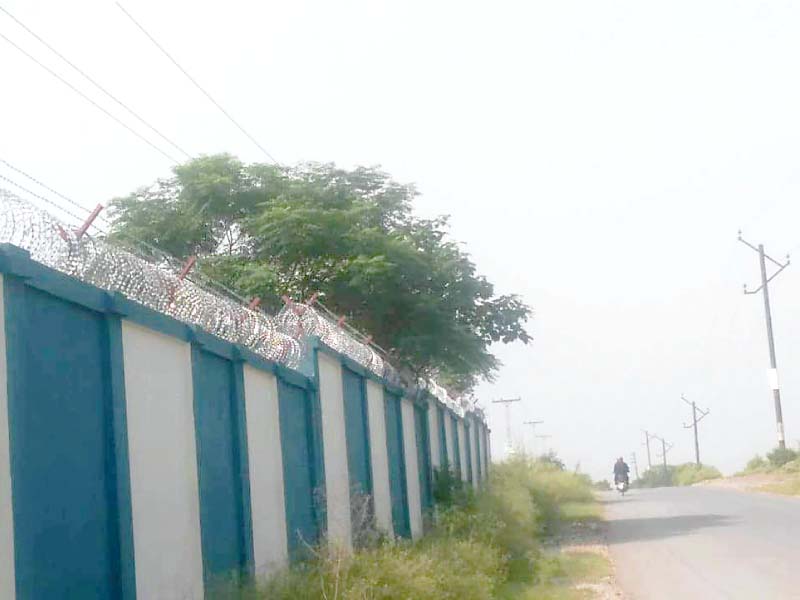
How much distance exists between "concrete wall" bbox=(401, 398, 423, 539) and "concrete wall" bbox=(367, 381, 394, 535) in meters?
1.45

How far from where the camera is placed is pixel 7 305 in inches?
209

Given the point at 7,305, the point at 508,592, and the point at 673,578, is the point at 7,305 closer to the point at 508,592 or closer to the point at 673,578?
the point at 508,592

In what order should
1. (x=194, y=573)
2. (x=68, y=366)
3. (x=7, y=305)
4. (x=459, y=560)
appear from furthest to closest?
1. (x=459, y=560)
2. (x=194, y=573)
3. (x=68, y=366)
4. (x=7, y=305)

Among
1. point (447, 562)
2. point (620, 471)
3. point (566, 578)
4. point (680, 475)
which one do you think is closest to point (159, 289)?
point (447, 562)

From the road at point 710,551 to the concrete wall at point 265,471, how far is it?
15.8ft

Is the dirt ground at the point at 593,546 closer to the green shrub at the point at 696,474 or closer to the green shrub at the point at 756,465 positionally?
the green shrub at the point at 756,465

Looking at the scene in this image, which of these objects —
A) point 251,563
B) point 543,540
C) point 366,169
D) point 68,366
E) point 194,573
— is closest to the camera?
point 68,366

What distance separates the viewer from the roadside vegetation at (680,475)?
73562mm

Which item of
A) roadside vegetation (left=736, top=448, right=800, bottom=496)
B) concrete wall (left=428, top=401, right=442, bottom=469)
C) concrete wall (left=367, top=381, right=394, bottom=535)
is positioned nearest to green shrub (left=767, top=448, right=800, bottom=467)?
roadside vegetation (left=736, top=448, right=800, bottom=496)

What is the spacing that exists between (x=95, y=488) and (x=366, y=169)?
1442 centimetres

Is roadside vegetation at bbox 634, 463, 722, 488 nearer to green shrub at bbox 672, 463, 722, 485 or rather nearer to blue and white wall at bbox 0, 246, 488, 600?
green shrub at bbox 672, 463, 722, 485

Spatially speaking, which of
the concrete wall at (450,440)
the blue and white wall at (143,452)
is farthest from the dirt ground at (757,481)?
the blue and white wall at (143,452)

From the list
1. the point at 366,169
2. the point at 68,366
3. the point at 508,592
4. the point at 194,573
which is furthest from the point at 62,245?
the point at 366,169

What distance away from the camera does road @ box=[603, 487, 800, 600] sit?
13109 mm
